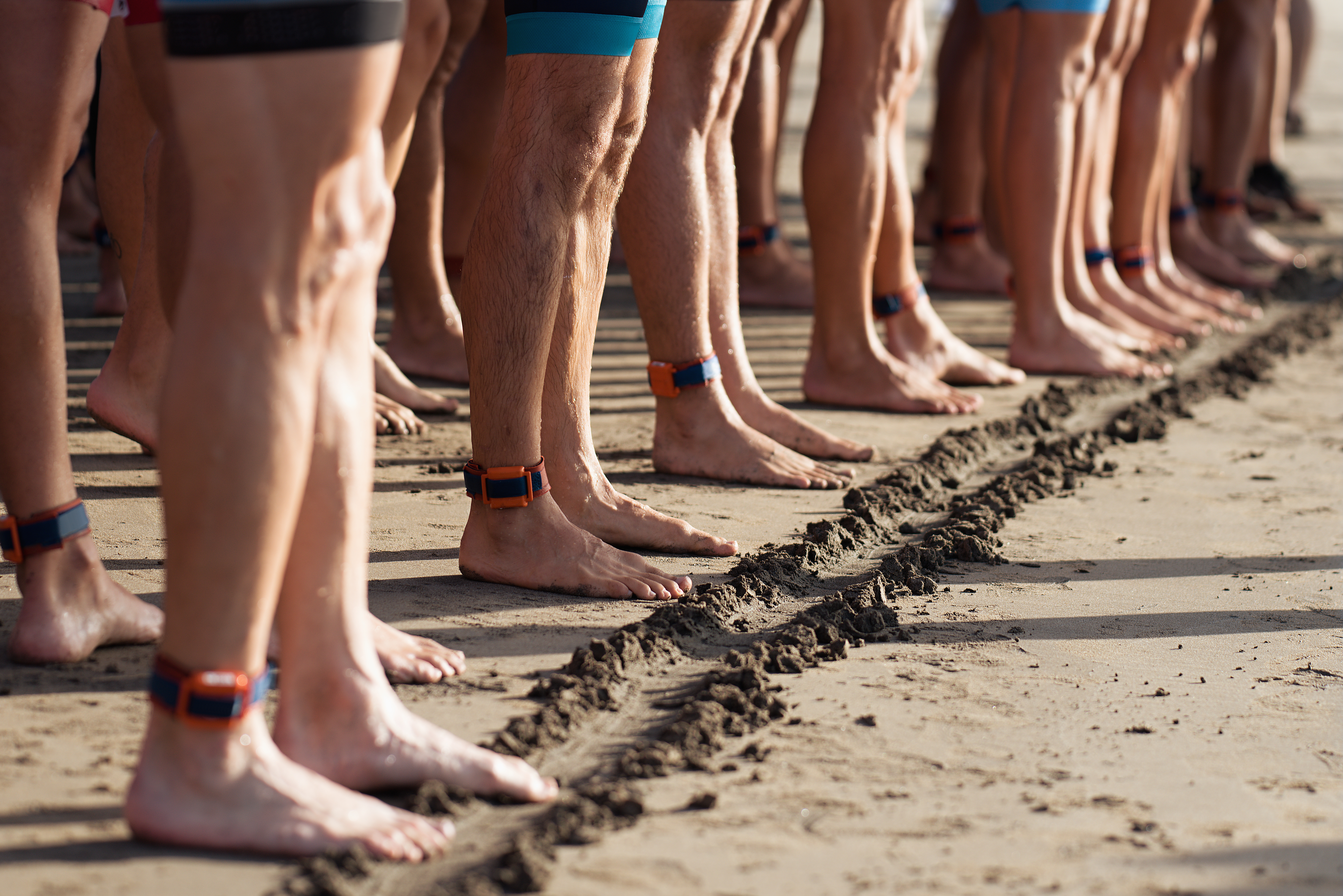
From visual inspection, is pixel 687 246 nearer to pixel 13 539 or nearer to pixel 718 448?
pixel 718 448

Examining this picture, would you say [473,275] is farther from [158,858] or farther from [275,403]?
[158,858]

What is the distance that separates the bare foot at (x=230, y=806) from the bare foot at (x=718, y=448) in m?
1.95

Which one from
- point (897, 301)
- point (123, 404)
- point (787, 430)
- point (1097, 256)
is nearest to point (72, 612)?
point (123, 404)

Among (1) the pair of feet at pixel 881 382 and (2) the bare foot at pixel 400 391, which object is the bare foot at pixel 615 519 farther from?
(1) the pair of feet at pixel 881 382

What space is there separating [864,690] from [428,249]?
→ 257 cm

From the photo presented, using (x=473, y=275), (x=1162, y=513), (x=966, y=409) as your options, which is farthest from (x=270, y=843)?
(x=966, y=409)

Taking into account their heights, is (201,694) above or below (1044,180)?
below

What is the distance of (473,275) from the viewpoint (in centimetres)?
270

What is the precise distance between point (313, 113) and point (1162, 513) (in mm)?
2573

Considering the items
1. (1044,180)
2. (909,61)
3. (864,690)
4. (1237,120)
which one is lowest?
(864,690)

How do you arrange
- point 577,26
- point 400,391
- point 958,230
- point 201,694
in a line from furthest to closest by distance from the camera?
point 958,230, point 400,391, point 577,26, point 201,694

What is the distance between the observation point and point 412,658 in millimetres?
2217

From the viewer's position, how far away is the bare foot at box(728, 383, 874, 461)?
383cm

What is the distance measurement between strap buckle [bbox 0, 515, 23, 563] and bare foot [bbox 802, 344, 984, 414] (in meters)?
2.70
